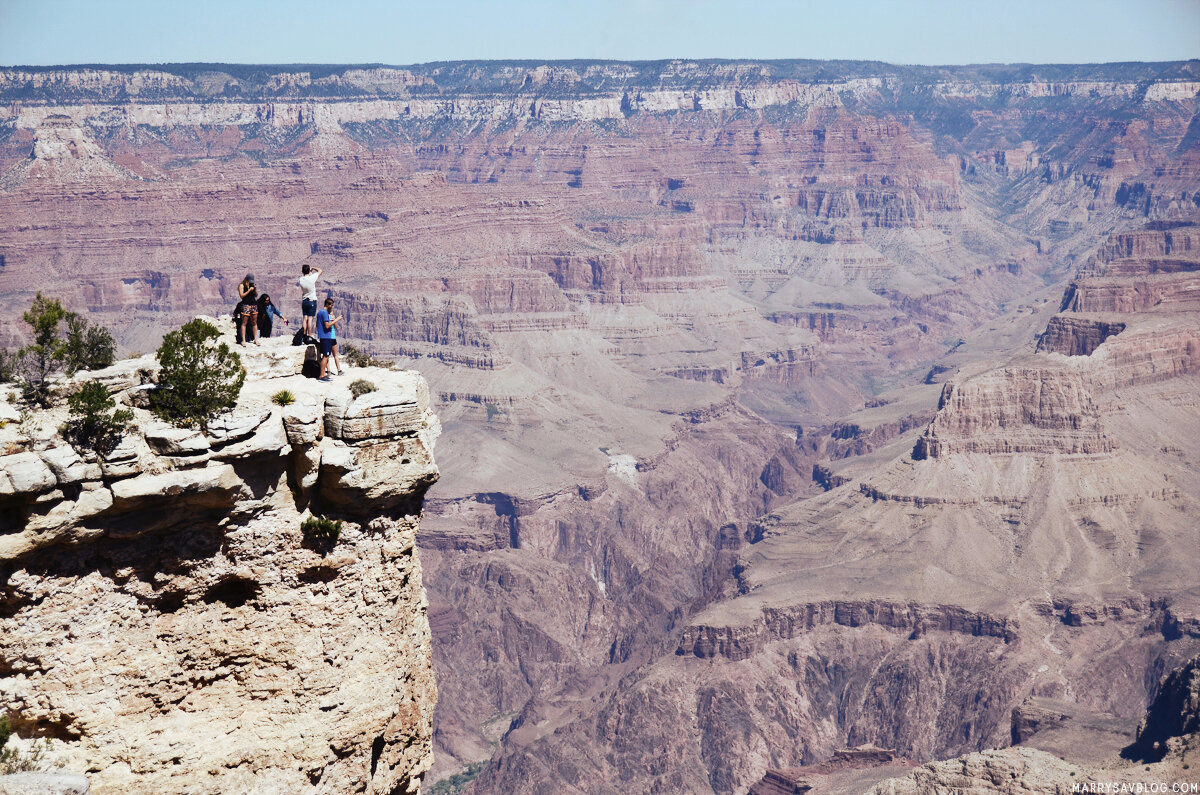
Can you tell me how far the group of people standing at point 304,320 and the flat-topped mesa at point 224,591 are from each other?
131 cm

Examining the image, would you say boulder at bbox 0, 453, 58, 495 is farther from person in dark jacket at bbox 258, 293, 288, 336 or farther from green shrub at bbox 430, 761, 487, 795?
green shrub at bbox 430, 761, 487, 795

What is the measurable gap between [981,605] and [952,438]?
30834 millimetres

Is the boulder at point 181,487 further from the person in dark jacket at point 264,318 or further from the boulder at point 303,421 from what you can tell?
the person in dark jacket at point 264,318

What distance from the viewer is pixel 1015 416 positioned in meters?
153

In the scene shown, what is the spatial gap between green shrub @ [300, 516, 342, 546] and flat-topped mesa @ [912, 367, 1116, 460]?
452 feet

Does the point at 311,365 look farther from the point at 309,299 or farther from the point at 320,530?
the point at 309,299

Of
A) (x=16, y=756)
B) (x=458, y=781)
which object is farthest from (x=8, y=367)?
(x=458, y=781)

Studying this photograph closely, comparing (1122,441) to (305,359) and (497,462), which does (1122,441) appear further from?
(305,359)

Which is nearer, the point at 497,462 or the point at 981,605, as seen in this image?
the point at 981,605

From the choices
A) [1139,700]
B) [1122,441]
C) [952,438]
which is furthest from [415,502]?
[1122,441]

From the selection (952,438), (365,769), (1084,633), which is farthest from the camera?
(952,438)

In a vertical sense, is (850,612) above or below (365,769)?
below

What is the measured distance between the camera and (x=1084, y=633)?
121688 millimetres

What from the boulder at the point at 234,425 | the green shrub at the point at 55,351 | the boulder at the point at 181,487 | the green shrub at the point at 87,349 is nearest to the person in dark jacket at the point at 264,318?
the green shrub at the point at 87,349
